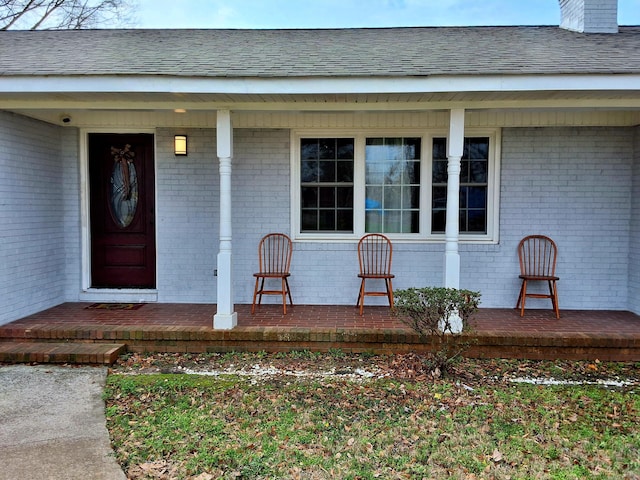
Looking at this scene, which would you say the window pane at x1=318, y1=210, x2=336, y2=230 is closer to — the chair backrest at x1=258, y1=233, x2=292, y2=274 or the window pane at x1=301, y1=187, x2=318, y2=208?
the window pane at x1=301, y1=187, x2=318, y2=208

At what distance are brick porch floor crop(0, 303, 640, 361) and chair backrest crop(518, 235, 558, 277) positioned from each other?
28.7 inches

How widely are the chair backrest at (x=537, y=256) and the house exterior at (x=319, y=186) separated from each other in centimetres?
12

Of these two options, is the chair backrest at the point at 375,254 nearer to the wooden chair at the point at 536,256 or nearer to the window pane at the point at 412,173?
the window pane at the point at 412,173

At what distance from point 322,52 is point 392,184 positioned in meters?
1.70

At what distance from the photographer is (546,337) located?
4.28 metres

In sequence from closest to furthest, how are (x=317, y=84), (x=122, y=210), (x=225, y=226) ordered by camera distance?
(x=317, y=84) → (x=225, y=226) → (x=122, y=210)

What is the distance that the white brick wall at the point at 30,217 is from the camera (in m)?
4.59

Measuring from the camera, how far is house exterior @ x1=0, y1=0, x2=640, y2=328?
200 inches

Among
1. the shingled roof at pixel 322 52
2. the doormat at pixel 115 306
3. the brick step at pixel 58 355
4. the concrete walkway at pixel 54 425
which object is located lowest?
the concrete walkway at pixel 54 425

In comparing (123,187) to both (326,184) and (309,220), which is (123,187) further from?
(326,184)

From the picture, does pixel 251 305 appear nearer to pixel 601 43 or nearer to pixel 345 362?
pixel 345 362

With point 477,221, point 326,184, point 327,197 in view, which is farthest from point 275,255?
point 477,221

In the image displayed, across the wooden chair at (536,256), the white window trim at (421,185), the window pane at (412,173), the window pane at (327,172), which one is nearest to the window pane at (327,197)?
the window pane at (327,172)

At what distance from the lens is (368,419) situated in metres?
3.08
